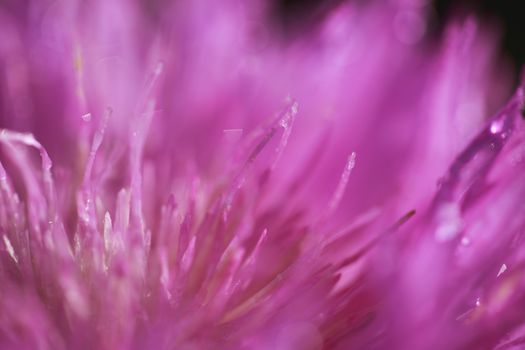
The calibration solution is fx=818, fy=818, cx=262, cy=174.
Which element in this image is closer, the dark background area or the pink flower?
the pink flower

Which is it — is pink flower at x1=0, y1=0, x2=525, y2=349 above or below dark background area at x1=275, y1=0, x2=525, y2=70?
below

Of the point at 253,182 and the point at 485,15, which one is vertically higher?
the point at 485,15

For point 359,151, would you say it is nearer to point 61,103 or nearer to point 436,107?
point 436,107

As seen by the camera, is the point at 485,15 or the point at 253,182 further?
the point at 485,15

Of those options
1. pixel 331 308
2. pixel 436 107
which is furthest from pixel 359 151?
pixel 331 308
